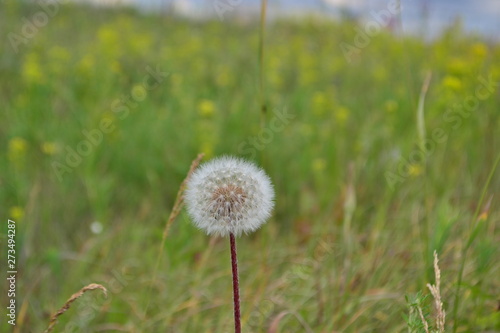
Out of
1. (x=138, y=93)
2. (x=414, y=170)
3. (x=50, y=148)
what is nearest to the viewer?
(x=414, y=170)

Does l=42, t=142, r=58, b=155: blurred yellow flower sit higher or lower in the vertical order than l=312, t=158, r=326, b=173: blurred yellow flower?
higher

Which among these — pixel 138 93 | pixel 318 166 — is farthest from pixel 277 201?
pixel 138 93

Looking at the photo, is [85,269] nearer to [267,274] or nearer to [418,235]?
[267,274]

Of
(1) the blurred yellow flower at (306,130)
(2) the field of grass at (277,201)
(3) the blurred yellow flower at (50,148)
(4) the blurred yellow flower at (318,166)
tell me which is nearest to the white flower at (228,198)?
(2) the field of grass at (277,201)

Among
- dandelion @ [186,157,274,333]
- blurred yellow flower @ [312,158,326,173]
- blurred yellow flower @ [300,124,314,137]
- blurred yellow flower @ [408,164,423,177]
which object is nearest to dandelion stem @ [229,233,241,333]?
dandelion @ [186,157,274,333]

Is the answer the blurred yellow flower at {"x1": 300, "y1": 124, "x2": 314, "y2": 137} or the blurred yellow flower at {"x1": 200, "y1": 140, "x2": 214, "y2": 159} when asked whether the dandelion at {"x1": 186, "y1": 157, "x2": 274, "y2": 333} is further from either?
the blurred yellow flower at {"x1": 300, "y1": 124, "x2": 314, "y2": 137}

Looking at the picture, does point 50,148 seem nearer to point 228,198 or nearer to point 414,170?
point 414,170

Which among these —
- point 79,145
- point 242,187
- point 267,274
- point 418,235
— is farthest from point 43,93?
point 242,187
